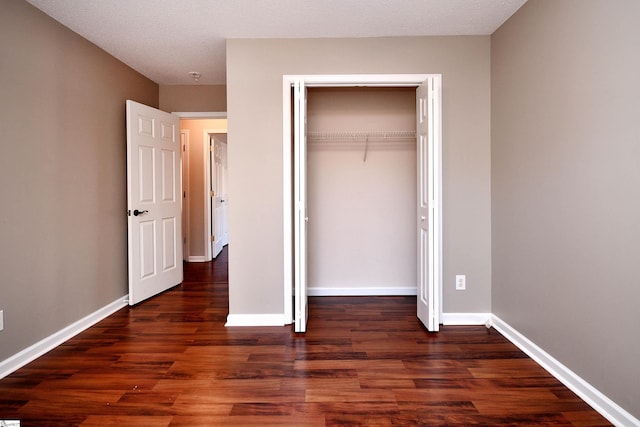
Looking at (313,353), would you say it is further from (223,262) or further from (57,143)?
(223,262)

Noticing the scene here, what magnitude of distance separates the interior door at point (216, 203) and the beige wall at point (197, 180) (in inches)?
8.6

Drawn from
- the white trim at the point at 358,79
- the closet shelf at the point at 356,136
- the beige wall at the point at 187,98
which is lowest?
the closet shelf at the point at 356,136

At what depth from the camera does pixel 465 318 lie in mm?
3168

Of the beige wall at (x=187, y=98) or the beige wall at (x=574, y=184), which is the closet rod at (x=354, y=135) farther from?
the beige wall at (x=187, y=98)

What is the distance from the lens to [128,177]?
3627mm

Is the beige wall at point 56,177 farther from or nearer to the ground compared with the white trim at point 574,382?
farther from the ground

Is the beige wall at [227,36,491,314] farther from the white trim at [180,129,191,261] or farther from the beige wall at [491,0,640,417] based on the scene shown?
the white trim at [180,129,191,261]

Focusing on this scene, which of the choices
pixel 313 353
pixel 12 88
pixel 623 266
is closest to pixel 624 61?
pixel 623 266

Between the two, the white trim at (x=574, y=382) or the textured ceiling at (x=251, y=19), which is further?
the textured ceiling at (x=251, y=19)

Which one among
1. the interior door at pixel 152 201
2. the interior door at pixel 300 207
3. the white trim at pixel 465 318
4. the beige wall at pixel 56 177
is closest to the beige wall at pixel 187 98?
the interior door at pixel 152 201

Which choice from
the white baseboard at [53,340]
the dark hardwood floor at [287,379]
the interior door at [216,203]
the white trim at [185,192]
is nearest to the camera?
the dark hardwood floor at [287,379]

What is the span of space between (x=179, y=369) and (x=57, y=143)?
197 cm

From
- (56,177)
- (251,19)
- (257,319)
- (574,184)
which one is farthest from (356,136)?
(56,177)

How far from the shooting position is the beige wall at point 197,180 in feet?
20.1
